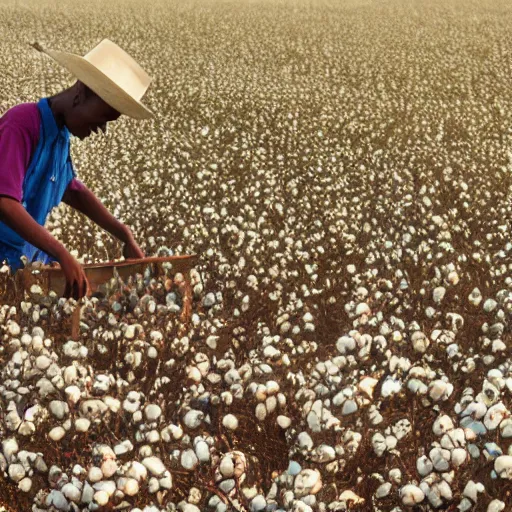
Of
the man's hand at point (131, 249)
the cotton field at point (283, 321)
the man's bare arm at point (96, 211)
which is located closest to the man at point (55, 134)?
the man's bare arm at point (96, 211)

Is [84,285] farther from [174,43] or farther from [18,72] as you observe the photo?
[174,43]

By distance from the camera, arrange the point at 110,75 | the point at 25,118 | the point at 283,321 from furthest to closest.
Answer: the point at 283,321
the point at 25,118
the point at 110,75

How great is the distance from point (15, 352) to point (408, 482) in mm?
2064

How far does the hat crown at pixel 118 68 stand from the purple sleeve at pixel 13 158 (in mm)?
699

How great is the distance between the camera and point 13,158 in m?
4.43

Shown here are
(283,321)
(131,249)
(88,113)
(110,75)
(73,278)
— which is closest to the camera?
(73,278)

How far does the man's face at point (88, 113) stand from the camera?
14.3 ft

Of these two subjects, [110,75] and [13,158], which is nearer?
[110,75]

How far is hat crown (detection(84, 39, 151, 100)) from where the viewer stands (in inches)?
169

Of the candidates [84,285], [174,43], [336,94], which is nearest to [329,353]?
[84,285]

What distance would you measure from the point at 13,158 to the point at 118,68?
2.95 feet

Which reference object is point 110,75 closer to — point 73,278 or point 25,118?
point 25,118

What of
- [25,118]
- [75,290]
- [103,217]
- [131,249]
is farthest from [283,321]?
[25,118]

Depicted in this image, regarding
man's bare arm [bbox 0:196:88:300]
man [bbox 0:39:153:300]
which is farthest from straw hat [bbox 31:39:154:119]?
man's bare arm [bbox 0:196:88:300]
